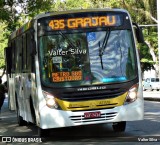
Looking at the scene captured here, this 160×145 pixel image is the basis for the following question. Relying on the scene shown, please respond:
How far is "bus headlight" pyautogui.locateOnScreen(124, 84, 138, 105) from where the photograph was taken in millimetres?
12102

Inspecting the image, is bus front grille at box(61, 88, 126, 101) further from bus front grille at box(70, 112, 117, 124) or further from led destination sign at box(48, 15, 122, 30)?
led destination sign at box(48, 15, 122, 30)

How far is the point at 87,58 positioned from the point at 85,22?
2.94 feet

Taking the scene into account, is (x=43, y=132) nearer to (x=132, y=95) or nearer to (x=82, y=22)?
(x=132, y=95)

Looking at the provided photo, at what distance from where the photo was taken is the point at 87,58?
12219 millimetres

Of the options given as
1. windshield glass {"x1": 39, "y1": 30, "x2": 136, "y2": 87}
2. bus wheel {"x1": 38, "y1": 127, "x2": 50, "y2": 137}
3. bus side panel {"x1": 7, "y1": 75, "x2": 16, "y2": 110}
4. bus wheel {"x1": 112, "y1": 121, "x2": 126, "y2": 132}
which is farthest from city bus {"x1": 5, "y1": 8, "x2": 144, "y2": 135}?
bus side panel {"x1": 7, "y1": 75, "x2": 16, "y2": 110}

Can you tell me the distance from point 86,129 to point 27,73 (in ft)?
8.05

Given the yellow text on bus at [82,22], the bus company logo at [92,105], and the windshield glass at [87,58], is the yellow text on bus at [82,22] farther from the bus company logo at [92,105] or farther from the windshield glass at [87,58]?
the bus company logo at [92,105]

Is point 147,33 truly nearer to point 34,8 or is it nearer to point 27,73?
point 34,8

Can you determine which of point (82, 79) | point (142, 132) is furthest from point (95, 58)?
point (142, 132)

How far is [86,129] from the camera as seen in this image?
49.2ft

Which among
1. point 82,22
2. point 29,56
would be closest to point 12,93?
point 29,56

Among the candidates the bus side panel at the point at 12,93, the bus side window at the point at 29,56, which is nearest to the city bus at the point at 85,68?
the bus side window at the point at 29,56

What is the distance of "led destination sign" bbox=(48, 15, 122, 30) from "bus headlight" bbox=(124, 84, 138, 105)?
1.55m

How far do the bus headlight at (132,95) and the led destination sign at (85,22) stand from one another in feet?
5.10
